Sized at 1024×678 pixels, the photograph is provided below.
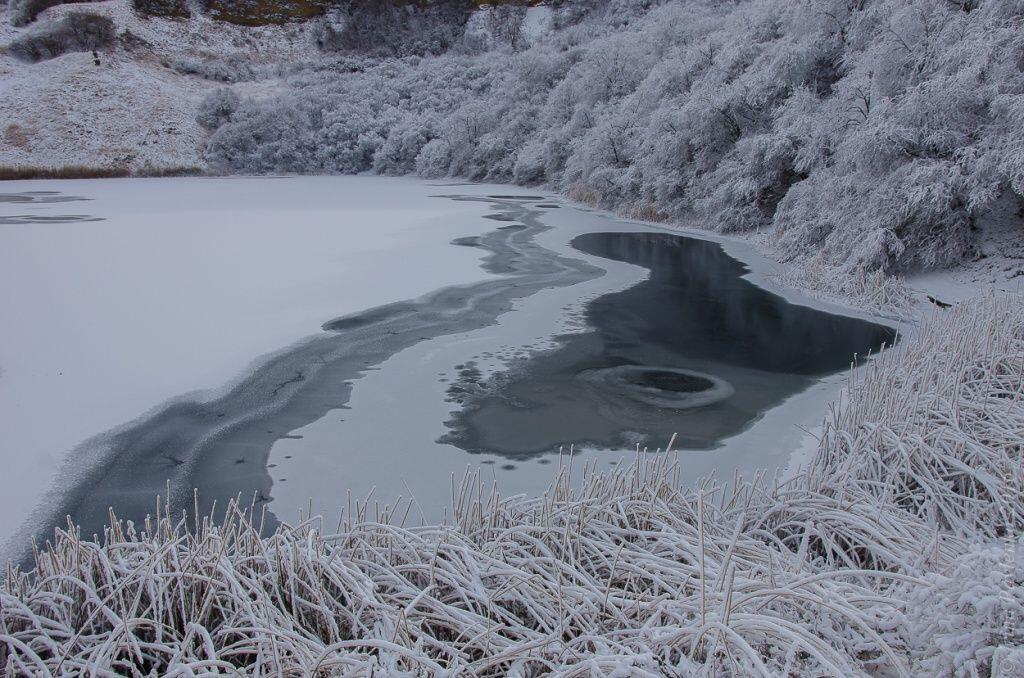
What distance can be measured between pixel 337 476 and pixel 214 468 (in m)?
0.85

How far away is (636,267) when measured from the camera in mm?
11375

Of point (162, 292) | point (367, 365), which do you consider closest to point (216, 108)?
point (162, 292)

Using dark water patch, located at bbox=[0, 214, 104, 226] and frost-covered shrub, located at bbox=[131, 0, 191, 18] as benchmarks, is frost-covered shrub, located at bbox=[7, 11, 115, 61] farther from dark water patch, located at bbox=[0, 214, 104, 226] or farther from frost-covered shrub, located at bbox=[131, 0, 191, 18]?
dark water patch, located at bbox=[0, 214, 104, 226]

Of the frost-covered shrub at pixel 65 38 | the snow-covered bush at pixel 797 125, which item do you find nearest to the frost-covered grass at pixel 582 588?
the snow-covered bush at pixel 797 125

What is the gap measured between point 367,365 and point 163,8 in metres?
44.8

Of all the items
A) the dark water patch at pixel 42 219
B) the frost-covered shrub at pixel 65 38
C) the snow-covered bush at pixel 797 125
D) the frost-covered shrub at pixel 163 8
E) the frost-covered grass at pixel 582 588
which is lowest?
the frost-covered grass at pixel 582 588

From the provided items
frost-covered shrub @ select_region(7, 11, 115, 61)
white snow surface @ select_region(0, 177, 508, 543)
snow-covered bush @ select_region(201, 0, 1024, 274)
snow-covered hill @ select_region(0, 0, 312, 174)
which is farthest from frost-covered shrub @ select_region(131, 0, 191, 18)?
white snow surface @ select_region(0, 177, 508, 543)

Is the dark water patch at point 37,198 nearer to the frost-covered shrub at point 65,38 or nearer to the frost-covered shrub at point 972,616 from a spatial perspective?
the frost-covered shrub at point 65,38

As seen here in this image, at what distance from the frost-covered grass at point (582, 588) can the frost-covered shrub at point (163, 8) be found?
4615 centimetres

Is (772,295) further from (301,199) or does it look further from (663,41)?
(663,41)

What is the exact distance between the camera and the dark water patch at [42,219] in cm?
1373

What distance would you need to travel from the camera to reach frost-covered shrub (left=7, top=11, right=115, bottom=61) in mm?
33875

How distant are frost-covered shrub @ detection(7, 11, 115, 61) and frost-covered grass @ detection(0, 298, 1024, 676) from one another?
40487mm

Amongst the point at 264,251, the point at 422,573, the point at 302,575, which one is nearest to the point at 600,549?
the point at 422,573
